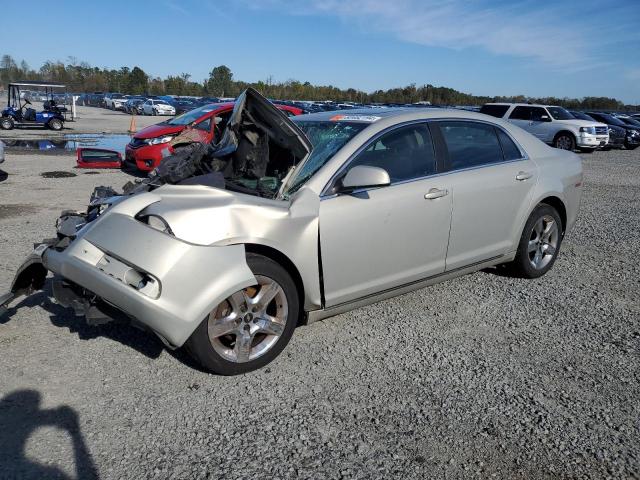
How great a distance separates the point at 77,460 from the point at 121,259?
1.09 m

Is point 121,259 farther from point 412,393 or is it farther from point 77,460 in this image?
point 412,393

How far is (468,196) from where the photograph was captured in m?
4.35

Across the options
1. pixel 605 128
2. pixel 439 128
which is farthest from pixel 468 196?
pixel 605 128

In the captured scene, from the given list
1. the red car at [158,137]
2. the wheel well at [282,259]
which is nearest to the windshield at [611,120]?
the red car at [158,137]

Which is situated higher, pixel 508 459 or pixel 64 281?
pixel 64 281

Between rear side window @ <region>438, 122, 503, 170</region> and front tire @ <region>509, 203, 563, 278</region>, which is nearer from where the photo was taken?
rear side window @ <region>438, 122, 503, 170</region>

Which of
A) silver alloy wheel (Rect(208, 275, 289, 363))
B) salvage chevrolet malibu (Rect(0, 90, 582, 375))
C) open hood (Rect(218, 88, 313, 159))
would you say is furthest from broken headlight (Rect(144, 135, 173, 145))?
silver alloy wheel (Rect(208, 275, 289, 363))

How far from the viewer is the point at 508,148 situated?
16.2 ft

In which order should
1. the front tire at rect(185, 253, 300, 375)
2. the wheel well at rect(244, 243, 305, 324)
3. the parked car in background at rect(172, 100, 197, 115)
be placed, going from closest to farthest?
the front tire at rect(185, 253, 300, 375) → the wheel well at rect(244, 243, 305, 324) → the parked car in background at rect(172, 100, 197, 115)

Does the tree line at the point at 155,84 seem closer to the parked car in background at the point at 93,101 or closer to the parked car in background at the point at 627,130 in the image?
the parked car in background at the point at 93,101

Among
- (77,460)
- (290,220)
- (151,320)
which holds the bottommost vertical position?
(77,460)

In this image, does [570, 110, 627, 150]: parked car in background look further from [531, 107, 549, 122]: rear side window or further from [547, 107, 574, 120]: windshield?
[531, 107, 549, 122]: rear side window

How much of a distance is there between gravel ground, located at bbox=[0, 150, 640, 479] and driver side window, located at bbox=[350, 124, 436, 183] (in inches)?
A: 47.8

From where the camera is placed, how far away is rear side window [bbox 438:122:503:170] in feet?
14.5
